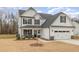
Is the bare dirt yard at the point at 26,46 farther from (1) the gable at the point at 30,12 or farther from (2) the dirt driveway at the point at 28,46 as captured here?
(1) the gable at the point at 30,12

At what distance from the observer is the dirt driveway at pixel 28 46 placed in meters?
1.84

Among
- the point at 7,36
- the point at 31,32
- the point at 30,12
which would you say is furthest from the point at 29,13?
the point at 7,36

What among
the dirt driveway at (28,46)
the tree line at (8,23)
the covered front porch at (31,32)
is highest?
the tree line at (8,23)

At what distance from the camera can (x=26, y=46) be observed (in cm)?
185

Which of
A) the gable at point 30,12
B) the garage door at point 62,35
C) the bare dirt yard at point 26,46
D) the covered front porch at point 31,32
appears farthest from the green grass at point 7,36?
the garage door at point 62,35

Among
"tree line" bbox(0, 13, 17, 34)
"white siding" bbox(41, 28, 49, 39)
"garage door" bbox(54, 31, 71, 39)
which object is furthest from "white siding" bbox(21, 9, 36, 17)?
"garage door" bbox(54, 31, 71, 39)

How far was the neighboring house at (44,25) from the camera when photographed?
186 centimetres

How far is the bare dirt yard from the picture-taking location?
6.04 feet

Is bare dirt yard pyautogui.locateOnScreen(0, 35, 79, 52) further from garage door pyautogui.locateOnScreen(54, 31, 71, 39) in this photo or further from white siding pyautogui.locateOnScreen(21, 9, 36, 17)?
white siding pyautogui.locateOnScreen(21, 9, 36, 17)

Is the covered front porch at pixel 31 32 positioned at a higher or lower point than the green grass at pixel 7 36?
higher

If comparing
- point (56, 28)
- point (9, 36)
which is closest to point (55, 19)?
point (56, 28)

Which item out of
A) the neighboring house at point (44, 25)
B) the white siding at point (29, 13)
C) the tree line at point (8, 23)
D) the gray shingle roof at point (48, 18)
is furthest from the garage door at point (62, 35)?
the tree line at point (8, 23)

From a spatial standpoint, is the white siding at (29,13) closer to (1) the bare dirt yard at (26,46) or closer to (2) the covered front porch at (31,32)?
(2) the covered front porch at (31,32)

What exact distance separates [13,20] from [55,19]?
50 cm
